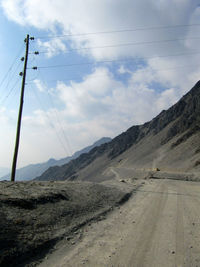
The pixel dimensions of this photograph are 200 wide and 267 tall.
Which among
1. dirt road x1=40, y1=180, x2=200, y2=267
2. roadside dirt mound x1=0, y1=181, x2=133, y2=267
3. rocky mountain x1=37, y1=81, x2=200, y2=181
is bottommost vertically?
dirt road x1=40, y1=180, x2=200, y2=267

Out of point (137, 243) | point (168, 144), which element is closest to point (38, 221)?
point (137, 243)

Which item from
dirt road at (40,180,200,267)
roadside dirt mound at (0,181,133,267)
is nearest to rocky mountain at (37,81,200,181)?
roadside dirt mound at (0,181,133,267)

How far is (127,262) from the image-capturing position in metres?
5.09

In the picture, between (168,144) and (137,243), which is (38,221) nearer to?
(137,243)

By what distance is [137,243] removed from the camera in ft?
20.4

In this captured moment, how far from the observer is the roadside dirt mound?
17.6ft

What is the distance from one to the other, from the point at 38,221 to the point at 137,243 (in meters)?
3.57

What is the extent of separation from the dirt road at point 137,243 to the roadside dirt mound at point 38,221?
0.50 meters

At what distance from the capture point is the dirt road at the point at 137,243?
5148 millimetres

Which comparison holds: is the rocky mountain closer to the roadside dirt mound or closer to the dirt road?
the roadside dirt mound

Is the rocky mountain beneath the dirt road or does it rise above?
above

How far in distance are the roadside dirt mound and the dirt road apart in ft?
1.63

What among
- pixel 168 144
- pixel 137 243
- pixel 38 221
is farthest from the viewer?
pixel 168 144

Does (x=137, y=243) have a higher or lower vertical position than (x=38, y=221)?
lower
